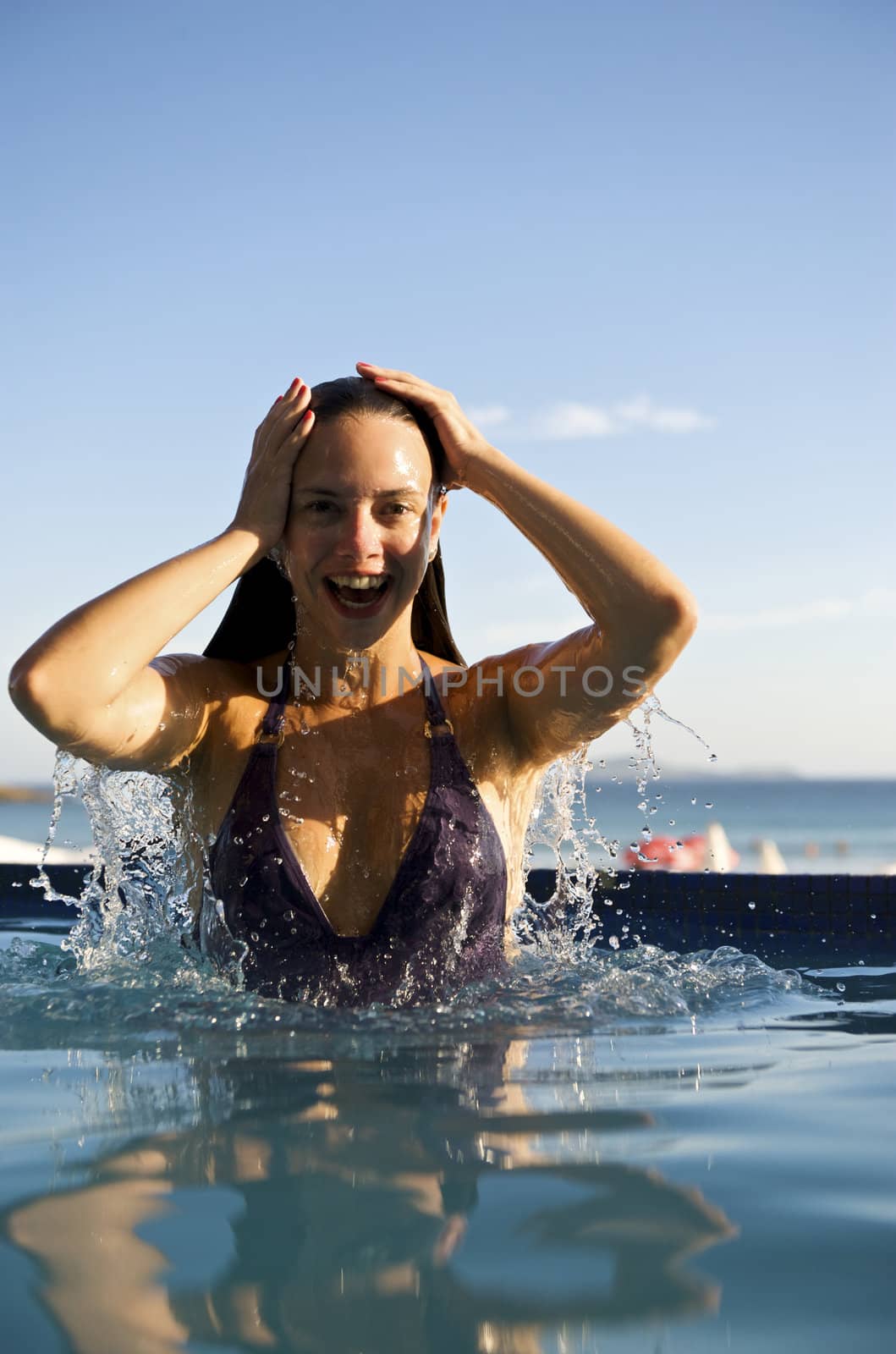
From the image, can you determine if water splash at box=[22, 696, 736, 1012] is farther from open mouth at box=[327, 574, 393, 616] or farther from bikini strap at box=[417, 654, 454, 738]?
open mouth at box=[327, 574, 393, 616]

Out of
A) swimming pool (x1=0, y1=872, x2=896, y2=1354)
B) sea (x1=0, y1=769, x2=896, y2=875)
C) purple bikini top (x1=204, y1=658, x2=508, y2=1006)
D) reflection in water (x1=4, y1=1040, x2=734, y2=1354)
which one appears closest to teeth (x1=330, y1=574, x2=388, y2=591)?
purple bikini top (x1=204, y1=658, x2=508, y2=1006)

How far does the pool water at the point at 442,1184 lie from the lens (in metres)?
1.17

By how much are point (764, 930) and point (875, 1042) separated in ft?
9.96

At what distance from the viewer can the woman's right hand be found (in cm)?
280

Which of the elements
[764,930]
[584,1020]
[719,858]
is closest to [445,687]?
[584,1020]

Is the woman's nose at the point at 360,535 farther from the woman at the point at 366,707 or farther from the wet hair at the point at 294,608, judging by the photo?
the wet hair at the point at 294,608

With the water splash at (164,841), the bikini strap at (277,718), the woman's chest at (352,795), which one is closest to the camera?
the woman's chest at (352,795)

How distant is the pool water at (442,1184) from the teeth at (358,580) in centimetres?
93

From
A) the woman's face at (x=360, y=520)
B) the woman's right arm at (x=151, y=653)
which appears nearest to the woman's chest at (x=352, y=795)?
the woman's right arm at (x=151, y=653)

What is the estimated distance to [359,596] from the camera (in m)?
2.84

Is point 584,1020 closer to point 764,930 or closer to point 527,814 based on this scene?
point 527,814

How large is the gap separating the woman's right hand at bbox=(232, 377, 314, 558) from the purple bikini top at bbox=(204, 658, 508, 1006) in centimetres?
52

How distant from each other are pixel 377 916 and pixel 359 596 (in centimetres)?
72

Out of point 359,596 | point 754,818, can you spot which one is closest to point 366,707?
point 359,596
